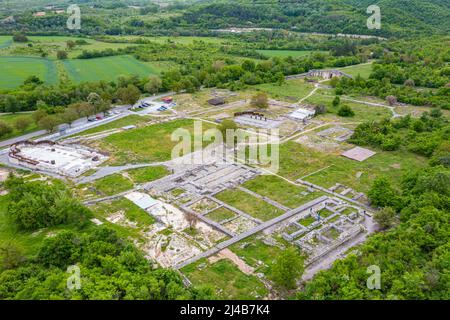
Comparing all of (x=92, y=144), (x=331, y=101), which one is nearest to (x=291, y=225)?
(x=92, y=144)

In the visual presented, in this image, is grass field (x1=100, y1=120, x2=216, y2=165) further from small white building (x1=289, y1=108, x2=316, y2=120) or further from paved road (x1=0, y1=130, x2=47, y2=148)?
small white building (x1=289, y1=108, x2=316, y2=120)

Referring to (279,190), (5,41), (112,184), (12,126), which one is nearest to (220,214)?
(279,190)

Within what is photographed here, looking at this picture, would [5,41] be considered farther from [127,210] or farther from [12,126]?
[127,210]

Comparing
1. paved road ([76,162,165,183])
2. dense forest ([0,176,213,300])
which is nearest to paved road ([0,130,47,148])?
paved road ([76,162,165,183])

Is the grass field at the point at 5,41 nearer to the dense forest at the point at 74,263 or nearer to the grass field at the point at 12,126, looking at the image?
the grass field at the point at 12,126

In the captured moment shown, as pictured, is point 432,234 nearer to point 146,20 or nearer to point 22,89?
point 22,89

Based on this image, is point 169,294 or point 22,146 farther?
point 22,146

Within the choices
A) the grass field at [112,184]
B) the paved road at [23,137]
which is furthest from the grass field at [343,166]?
the paved road at [23,137]
